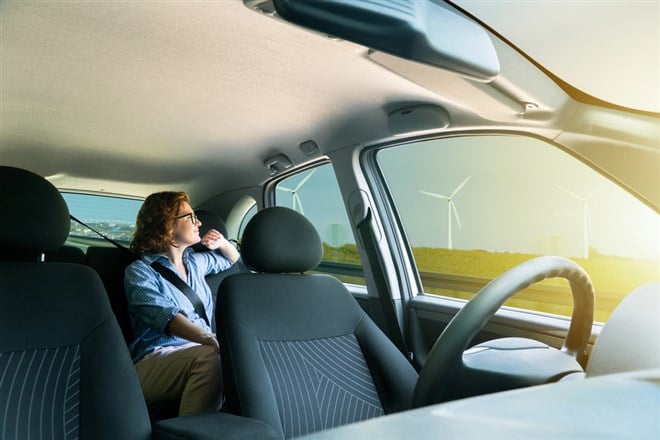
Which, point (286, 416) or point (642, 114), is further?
point (286, 416)

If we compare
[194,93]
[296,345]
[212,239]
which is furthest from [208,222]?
[296,345]

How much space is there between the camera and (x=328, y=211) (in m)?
4.05

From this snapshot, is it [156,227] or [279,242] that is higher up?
[279,242]

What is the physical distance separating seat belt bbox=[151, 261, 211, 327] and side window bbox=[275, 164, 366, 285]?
0.85 meters

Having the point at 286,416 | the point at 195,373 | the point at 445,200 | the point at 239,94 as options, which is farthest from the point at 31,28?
the point at 445,200

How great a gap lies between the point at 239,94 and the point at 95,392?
162 cm

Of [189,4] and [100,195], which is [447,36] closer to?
[189,4]

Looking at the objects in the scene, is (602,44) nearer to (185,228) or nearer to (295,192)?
(185,228)

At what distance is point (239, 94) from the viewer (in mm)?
2969

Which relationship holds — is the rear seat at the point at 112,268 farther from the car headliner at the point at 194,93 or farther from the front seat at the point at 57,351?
the front seat at the point at 57,351

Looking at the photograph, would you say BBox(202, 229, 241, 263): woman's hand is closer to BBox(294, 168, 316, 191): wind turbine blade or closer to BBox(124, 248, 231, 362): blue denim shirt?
BBox(124, 248, 231, 362): blue denim shirt

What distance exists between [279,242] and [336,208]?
5.12 feet

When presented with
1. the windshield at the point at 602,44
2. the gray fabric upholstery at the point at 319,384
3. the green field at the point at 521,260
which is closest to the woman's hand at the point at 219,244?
the green field at the point at 521,260

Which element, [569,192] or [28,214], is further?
[569,192]
